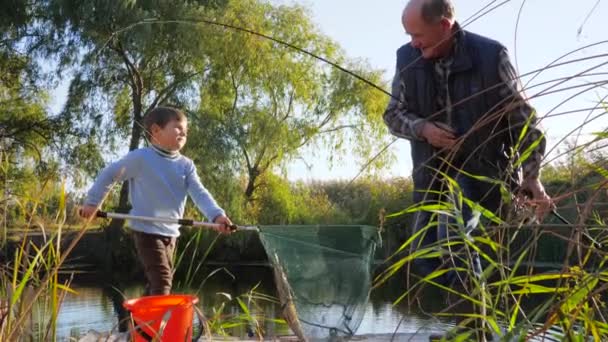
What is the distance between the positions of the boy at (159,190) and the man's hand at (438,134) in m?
1.17

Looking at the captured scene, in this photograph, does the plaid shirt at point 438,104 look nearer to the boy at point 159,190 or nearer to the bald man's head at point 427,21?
the bald man's head at point 427,21

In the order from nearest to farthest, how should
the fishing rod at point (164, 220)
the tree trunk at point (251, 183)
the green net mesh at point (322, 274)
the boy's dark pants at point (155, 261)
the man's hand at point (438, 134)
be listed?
the man's hand at point (438, 134) → the fishing rod at point (164, 220) → the boy's dark pants at point (155, 261) → the green net mesh at point (322, 274) → the tree trunk at point (251, 183)

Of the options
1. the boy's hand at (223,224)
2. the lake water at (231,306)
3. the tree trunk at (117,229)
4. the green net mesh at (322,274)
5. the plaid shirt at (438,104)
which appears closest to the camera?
the plaid shirt at (438,104)

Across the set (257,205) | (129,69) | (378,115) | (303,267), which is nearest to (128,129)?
(129,69)

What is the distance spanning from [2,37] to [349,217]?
6.76 m

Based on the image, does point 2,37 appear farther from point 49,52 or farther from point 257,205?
point 257,205

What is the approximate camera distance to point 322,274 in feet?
13.2

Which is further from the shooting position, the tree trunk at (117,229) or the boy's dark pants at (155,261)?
the tree trunk at (117,229)

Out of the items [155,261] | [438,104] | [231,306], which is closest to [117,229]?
[231,306]

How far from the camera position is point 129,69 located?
52.7 ft

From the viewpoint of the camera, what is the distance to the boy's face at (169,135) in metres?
3.69

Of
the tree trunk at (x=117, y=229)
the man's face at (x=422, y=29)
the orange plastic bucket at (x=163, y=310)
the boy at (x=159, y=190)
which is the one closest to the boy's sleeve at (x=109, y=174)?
the boy at (x=159, y=190)

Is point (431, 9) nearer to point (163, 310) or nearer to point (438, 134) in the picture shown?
point (438, 134)

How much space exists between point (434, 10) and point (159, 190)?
4.98 feet
